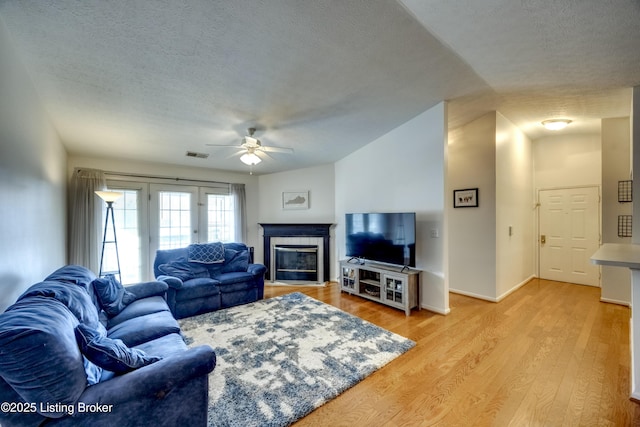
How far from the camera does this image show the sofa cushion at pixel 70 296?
1.56 metres

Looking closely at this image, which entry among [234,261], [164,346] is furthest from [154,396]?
[234,261]

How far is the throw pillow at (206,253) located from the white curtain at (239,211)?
1.44m

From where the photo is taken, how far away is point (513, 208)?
4434 millimetres

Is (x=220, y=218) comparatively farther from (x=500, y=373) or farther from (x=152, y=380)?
(x=500, y=373)

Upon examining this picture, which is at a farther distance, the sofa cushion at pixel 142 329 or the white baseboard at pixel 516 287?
the white baseboard at pixel 516 287

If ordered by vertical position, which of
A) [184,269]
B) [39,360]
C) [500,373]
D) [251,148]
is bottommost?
[500,373]

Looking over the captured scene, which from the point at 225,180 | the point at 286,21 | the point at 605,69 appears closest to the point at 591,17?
the point at 605,69

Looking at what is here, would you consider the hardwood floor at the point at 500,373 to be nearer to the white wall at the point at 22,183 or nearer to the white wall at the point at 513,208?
the white wall at the point at 513,208

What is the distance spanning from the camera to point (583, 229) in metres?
4.75

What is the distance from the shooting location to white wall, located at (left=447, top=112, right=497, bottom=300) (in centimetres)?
391

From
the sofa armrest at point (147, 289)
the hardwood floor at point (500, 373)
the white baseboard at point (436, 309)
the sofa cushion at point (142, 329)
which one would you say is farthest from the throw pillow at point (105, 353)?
the white baseboard at point (436, 309)

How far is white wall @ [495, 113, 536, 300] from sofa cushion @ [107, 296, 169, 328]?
4565 mm

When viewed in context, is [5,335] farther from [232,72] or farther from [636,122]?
[636,122]

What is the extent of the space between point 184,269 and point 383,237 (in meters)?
3.03
